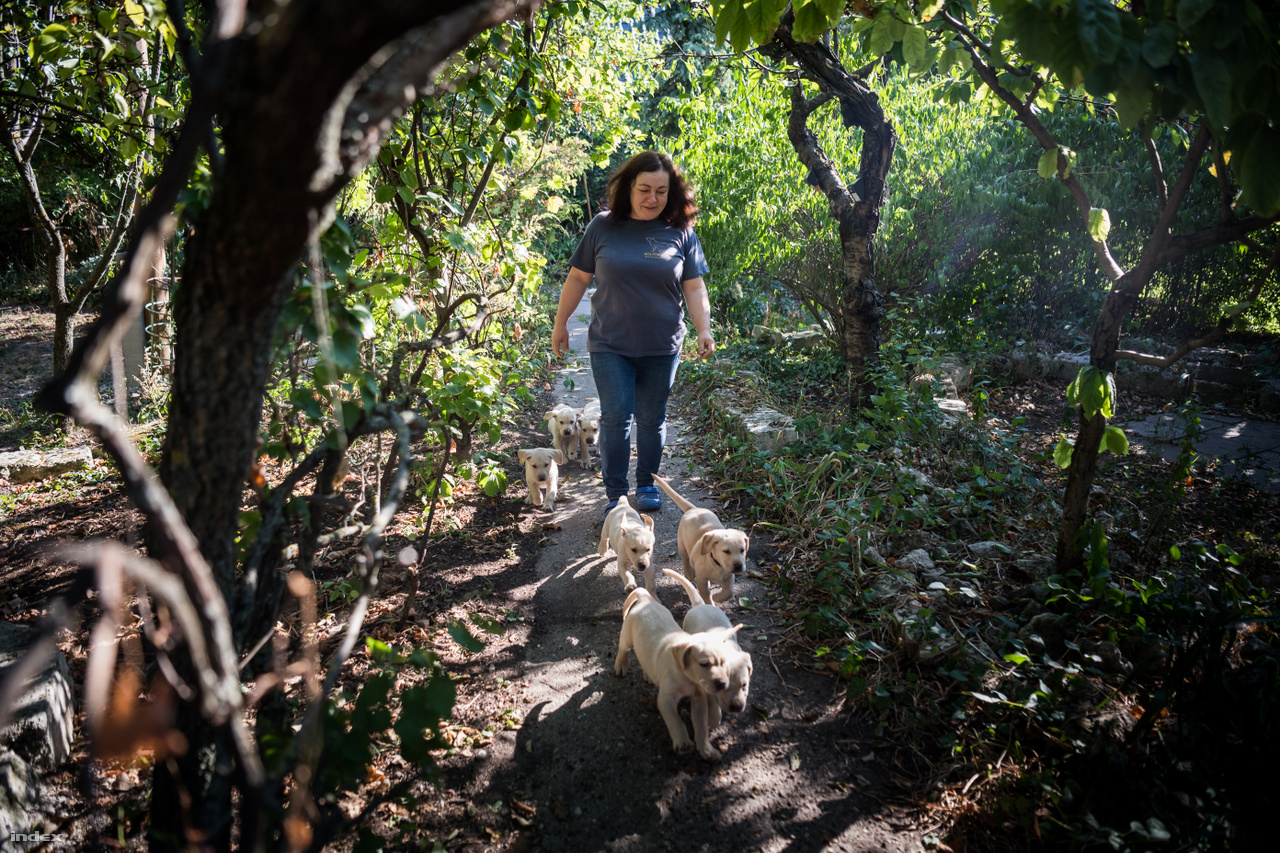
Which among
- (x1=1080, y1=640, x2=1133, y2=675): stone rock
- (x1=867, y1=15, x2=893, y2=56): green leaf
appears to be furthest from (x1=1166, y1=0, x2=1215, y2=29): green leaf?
(x1=1080, y1=640, x2=1133, y2=675): stone rock

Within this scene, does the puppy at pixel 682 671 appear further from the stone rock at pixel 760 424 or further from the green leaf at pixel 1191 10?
the stone rock at pixel 760 424

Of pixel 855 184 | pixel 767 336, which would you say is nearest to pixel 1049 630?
pixel 855 184

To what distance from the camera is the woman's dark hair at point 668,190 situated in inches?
159

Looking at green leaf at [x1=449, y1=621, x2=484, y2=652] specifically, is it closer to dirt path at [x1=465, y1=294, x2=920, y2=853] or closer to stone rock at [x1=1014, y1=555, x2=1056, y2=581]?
dirt path at [x1=465, y1=294, x2=920, y2=853]

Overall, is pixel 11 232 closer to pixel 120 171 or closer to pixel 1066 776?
pixel 120 171

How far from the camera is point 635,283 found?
4.04 metres

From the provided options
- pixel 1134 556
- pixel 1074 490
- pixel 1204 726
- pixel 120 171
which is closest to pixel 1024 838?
pixel 1204 726

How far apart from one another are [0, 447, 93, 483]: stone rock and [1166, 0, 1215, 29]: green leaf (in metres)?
7.49

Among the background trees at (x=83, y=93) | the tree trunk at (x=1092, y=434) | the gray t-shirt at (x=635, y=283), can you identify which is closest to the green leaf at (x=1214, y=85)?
the tree trunk at (x=1092, y=434)

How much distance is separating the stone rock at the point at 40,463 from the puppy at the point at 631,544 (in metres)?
4.98

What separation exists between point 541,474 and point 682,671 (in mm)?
2578

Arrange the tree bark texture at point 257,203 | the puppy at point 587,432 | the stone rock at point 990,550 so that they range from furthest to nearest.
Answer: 1. the puppy at point 587,432
2. the stone rock at point 990,550
3. the tree bark texture at point 257,203

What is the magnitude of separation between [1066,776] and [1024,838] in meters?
0.26

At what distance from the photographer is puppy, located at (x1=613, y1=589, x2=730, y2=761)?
252 cm
